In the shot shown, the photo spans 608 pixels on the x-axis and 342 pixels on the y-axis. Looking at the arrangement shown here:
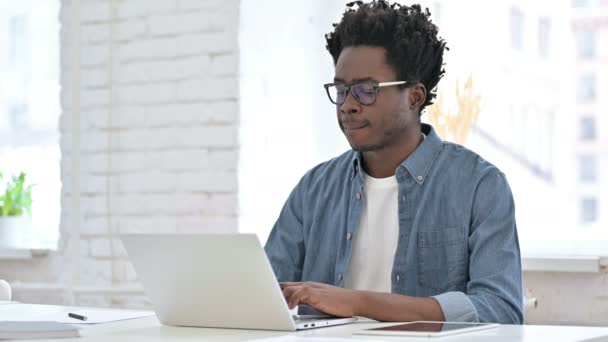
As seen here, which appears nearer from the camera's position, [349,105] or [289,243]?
[349,105]

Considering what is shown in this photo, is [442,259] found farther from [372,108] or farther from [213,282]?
[213,282]

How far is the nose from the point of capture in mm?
2453

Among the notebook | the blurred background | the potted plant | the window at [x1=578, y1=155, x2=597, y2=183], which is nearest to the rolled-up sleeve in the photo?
the notebook

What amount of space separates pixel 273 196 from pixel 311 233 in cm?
113

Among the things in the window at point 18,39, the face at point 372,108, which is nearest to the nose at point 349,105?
the face at point 372,108

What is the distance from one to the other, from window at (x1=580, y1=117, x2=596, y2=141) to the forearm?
4.99ft

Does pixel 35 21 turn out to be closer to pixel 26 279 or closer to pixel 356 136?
pixel 26 279

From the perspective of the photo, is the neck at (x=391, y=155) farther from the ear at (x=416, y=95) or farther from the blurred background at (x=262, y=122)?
the blurred background at (x=262, y=122)

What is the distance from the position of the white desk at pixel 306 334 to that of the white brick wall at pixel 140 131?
1610 millimetres

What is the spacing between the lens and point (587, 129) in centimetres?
352

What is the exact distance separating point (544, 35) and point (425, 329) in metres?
1.96

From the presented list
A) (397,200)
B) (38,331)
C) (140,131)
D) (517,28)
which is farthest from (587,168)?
(38,331)

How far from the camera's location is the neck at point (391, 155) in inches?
102

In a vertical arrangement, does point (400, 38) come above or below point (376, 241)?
above
